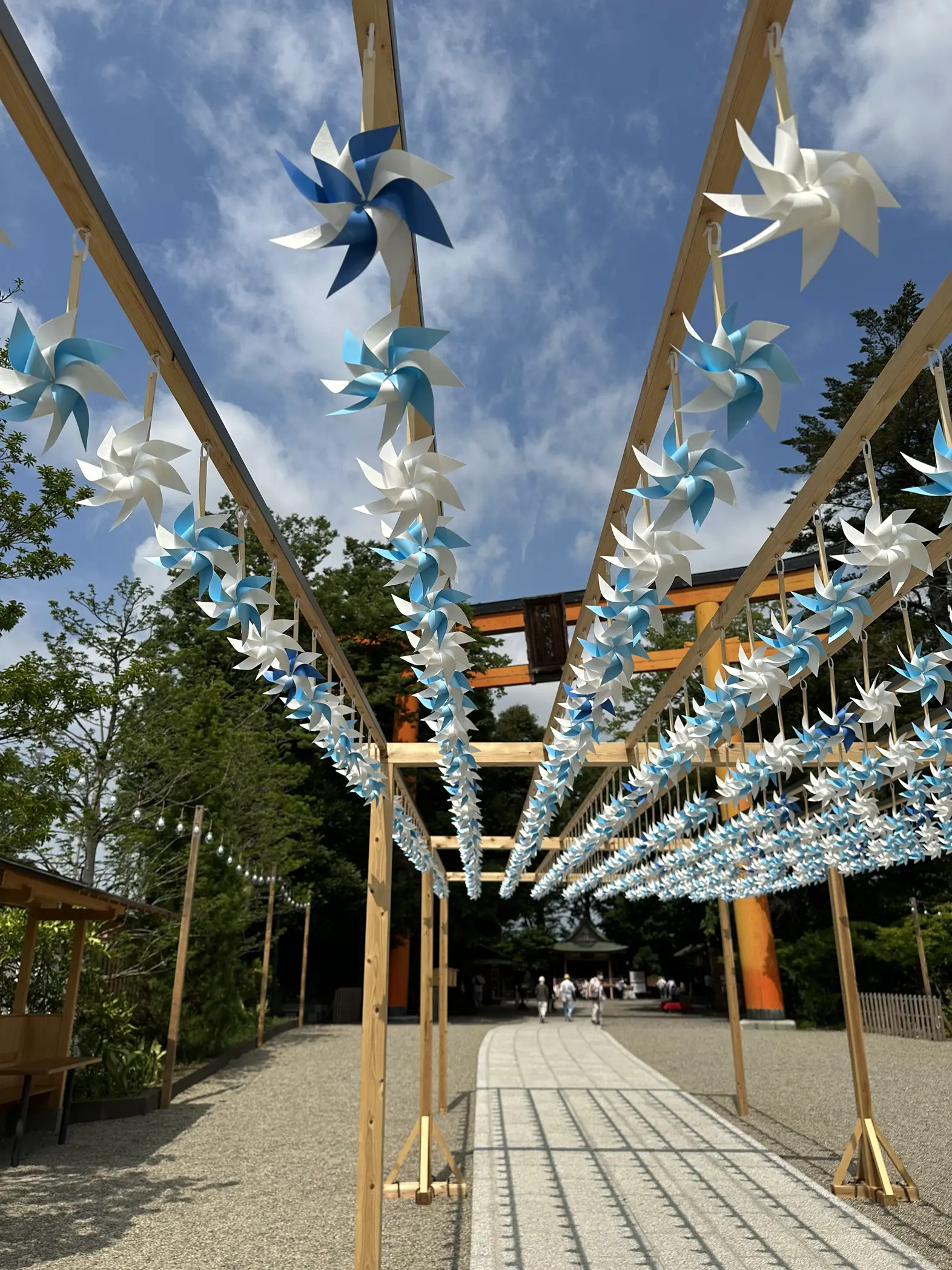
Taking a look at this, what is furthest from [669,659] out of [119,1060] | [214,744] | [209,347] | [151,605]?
[209,347]

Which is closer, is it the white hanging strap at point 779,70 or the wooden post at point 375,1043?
the white hanging strap at point 779,70

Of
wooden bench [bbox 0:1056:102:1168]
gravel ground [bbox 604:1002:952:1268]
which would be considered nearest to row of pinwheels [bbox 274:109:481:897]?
gravel ground [bbox 604:1002:952:1268]

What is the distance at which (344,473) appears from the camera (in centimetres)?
180

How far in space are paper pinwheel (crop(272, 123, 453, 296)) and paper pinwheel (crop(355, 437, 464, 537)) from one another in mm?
460

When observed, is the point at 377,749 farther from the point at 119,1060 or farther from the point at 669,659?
the point at 669,659

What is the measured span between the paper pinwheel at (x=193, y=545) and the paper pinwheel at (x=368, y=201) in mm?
1040

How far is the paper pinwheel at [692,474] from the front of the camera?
1.69 meters

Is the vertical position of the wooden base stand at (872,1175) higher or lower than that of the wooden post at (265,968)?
lower

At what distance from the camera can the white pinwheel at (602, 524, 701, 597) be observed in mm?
2055

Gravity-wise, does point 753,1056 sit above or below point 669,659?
below

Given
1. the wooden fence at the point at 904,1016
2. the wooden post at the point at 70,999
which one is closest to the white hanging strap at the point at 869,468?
the wooden post at the point at 70,999

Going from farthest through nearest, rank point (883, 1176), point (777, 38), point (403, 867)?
point (403, 867)
point (883, 1176)
point (777, 38)

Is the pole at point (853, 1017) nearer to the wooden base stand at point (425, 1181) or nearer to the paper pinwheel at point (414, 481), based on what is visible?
the wooden base stand at point (425, 1181)

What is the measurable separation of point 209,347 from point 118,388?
3.01 ft
